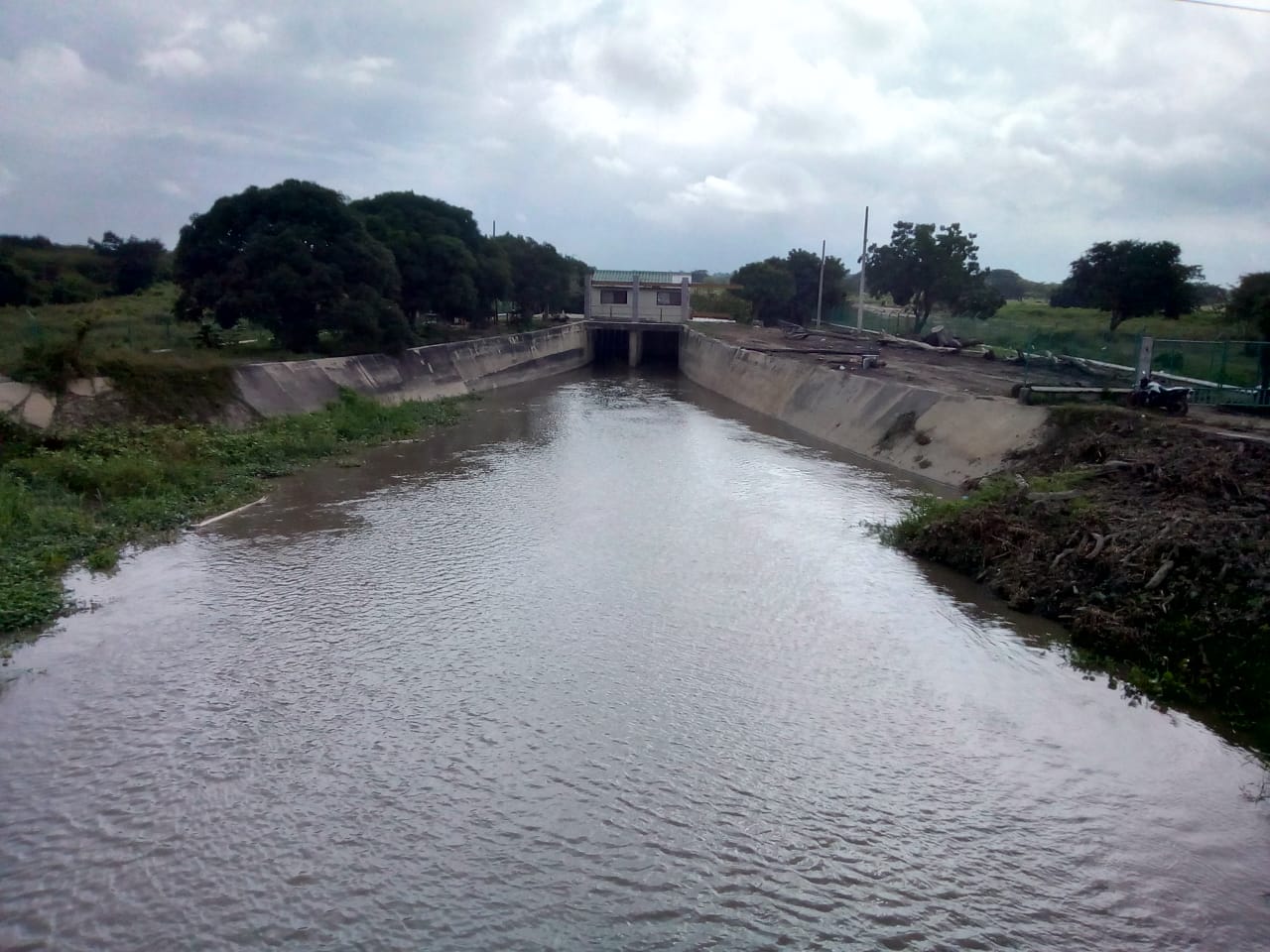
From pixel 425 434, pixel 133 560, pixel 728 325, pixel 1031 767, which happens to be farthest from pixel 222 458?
pixel 728 325

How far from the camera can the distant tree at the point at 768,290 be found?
6794 cm

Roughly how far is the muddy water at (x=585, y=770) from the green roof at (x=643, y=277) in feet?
165

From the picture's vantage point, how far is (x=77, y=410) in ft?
56.4

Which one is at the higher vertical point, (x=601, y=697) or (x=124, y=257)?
(x=124, y=257)

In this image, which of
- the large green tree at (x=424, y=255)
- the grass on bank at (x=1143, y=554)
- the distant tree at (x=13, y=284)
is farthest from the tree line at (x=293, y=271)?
the grass on bank at (x=1143, y=554)

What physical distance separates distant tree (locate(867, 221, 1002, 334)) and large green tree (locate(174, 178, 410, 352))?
27.2 m

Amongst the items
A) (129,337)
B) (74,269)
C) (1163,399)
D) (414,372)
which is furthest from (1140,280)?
(74,269)

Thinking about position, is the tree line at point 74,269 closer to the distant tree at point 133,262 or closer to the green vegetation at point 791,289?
the distant tree at point 133,262

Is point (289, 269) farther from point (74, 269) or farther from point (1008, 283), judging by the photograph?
point (1008, 283)

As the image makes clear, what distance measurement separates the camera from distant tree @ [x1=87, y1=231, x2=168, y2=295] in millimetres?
45625

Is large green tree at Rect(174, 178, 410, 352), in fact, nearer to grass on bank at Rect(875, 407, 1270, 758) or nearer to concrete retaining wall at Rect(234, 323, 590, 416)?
concrete retaining wall at Rect(234, 323, 590, 416)

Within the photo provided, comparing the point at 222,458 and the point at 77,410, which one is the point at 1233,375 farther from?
the point at 77,410

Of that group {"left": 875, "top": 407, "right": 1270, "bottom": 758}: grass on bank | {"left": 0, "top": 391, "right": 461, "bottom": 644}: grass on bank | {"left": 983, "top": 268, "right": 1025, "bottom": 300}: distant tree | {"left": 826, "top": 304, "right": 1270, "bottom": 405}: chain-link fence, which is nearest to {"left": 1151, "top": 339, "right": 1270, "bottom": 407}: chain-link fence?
{"left": 826, "top": 304, "right": 1270, "bottom": 405}: chain-link fence

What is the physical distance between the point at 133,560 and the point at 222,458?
578cm
